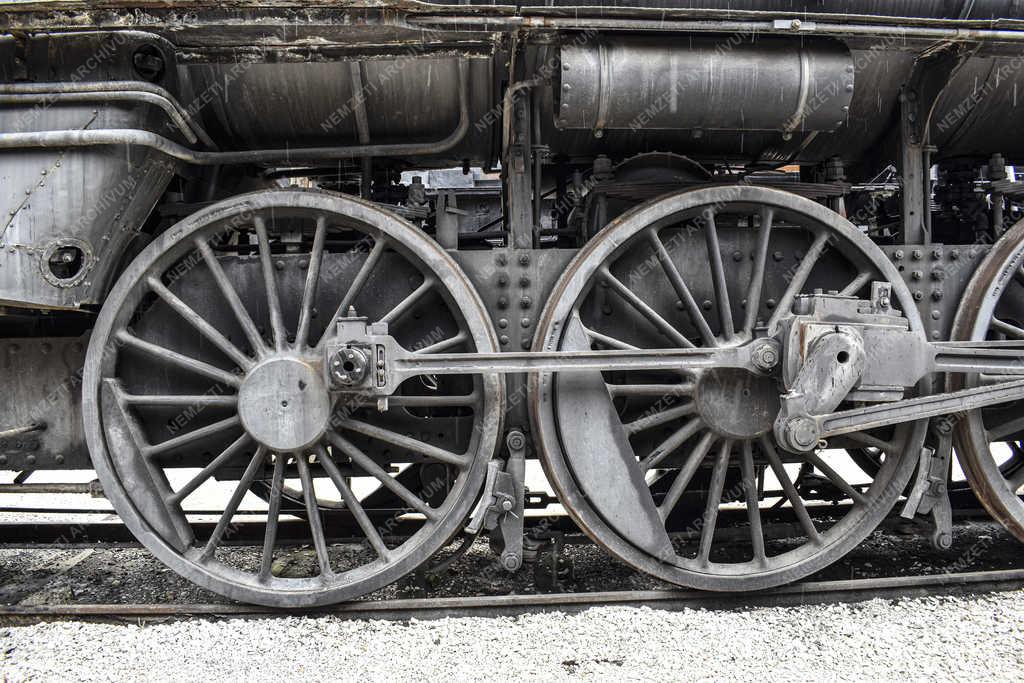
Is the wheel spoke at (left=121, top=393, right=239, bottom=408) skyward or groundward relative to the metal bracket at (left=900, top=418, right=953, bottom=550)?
skyward

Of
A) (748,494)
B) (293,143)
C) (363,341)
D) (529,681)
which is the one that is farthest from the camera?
(293,143)

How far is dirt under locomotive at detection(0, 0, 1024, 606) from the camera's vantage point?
2.74 m

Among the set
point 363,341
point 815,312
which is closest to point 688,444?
point 815,312

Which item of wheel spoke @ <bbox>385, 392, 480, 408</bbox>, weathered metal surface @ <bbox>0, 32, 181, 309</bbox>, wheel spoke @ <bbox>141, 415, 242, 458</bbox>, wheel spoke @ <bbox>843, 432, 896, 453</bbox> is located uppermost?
weathered metal surface @ <bbox>0, 32, 181, 309</bbox>

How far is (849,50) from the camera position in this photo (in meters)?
2.89

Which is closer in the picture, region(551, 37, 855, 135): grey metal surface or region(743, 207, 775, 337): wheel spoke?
region(551, 37, 855, 135): grey metal surface

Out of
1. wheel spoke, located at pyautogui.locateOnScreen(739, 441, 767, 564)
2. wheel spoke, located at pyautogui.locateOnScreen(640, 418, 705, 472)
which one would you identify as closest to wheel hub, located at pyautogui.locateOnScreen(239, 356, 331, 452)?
wheel spoke, located at pyautogui.locateOnScreen(640, 418, 705, 472)

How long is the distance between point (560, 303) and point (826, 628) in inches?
69.6

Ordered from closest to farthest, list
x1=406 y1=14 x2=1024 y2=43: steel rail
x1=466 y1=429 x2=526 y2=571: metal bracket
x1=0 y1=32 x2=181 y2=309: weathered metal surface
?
x1=406 y1=14 x2=1024 y2=43: steel rail, x1=0 y1=32 x2=181 y2=309: weathered metal surface, x1=466 y1=429 x2=526 y2=571: metal bracket

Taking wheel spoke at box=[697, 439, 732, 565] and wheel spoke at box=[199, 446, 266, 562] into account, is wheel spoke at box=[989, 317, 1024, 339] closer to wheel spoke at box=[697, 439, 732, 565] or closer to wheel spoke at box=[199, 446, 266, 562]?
wheel spoke at box=[697, 439, 732, 565]

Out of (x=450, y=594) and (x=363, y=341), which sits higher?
(x=363, y=341)

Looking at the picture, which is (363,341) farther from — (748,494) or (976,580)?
(976,580)

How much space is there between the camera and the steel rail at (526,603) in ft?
9.71

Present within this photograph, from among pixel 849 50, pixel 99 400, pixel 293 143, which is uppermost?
pixel 849 50
